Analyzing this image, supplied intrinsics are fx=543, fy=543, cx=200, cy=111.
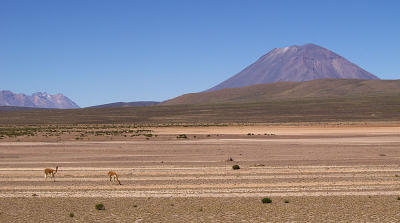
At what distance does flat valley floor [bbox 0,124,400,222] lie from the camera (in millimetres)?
15008

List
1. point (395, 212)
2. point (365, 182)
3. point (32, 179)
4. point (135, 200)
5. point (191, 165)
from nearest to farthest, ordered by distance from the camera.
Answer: point (395, 212), point (135, 200), point (365, 182), point (32, 179), point (191, 165)

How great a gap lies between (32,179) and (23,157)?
13352 millimetres

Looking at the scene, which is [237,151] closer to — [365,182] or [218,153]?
[218,153]

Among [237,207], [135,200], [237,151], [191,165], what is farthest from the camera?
[237,151]

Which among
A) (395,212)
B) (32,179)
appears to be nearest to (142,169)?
(32,179)

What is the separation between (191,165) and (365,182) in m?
10.6

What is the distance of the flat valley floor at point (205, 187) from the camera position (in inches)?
591

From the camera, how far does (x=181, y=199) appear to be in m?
17.5

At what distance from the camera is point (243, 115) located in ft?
405

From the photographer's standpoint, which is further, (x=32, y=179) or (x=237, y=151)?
(x=237, y=151)

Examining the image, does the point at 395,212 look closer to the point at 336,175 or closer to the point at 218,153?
the point at 336,175

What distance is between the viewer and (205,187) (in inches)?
805

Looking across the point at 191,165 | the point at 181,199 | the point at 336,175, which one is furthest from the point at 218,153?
the point at 181,199

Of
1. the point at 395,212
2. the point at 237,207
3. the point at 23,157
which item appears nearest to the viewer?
the point at 395,212
